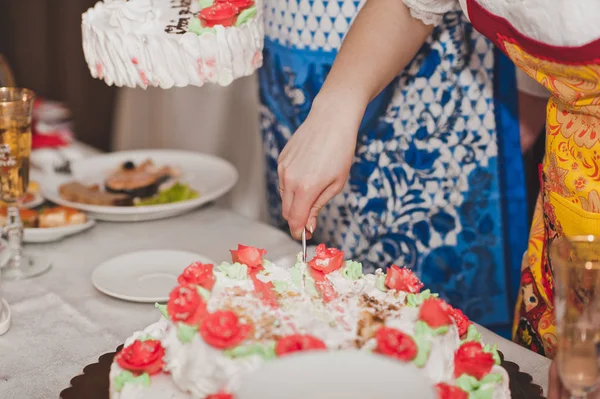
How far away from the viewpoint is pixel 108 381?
44.8 inches

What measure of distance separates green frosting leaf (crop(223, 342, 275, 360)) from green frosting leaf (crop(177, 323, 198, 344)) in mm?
75

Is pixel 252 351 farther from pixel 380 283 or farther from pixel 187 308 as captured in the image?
pixel 380 283

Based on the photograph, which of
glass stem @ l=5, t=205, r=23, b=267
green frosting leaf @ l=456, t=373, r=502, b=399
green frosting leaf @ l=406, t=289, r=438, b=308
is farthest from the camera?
glass stem @ l=5, t=205, r=23, b=267

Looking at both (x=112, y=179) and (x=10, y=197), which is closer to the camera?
(x=10, y=197)

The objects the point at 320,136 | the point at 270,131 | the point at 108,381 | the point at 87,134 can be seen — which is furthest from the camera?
the point at 87,134

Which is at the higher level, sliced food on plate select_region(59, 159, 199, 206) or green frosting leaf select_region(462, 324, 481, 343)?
green frosting leaf select_region(462, 324, 481, 343)

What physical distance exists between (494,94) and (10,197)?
117cm

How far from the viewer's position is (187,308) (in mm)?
1085

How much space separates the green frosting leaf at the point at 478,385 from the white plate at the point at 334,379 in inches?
10.3

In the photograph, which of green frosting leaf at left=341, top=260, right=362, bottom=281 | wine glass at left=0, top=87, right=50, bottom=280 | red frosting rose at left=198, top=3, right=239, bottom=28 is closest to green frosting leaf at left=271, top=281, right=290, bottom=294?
green frosting leaf at left=341, top=260, right=362, bottom=281

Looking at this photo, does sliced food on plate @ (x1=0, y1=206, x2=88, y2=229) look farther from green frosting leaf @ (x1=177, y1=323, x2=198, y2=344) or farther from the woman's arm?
green frosting leaf @ (x1=177, y1=323, x2=198, y2=344)

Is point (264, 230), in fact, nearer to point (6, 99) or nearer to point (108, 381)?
point (6, 99)

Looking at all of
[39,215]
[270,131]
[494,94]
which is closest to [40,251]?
[39,215]

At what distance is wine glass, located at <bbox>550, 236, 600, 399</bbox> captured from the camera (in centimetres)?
85
